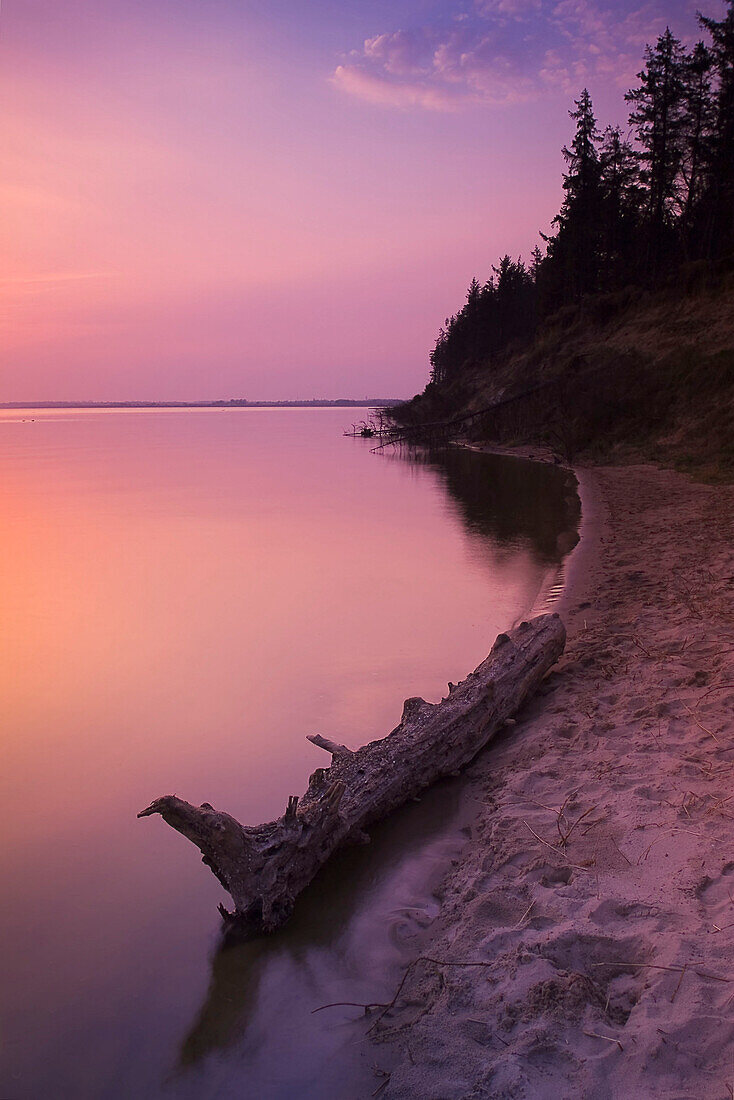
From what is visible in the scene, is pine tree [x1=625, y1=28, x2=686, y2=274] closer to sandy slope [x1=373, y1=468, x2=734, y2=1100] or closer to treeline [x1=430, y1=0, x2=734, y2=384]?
treeline [x1=430, y1=0, x2=734, y2=384]

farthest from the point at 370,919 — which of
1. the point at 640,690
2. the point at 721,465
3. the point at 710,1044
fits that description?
the point at 721,465

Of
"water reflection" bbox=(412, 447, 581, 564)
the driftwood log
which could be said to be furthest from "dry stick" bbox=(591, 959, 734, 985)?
"water reflection" bbox=(412, 447, 581, 564)

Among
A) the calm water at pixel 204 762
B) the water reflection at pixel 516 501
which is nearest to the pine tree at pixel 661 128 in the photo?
the water reflection at pixel 516 501

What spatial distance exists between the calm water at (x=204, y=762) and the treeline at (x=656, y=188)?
101 ft

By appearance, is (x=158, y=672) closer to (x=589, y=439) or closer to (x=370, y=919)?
(x=370, y=919)

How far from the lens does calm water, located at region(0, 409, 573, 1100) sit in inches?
141

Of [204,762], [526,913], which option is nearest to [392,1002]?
[526,913]

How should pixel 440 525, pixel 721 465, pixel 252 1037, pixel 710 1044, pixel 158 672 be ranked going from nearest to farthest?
pixel 710 1044, pixel 252 1037, pixel 158 672, pixel 440 525, pixel 721 465

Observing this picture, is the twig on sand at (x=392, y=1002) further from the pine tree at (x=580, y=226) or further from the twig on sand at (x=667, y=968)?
the pine tree at (x=580, y=226)

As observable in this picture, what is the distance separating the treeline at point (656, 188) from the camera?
39.5 m

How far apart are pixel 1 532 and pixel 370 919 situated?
720 inches

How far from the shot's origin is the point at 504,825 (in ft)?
15.8

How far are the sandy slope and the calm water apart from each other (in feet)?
1.21

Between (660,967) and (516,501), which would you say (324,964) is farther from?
(516,501)
